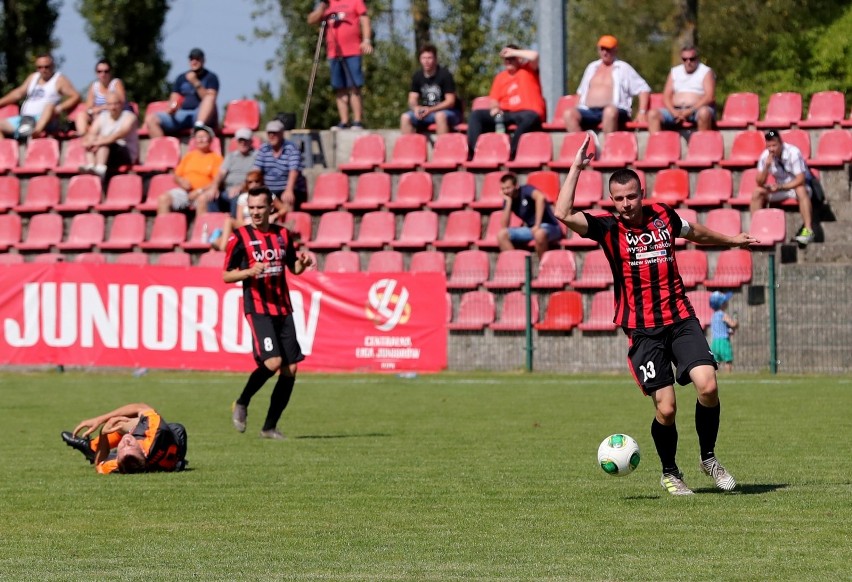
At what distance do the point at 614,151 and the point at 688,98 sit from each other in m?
1.33

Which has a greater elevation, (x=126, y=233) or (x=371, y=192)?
(x=371, y=192)

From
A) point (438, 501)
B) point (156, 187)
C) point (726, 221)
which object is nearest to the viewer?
point (438, 501)

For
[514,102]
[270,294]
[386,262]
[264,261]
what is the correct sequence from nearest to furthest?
1. [264,261]
2. [270,294]
3. [386,262]
4. [514,102]

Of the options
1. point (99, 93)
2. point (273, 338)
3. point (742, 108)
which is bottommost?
point (273, 338)

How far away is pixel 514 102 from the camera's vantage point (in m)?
23.4

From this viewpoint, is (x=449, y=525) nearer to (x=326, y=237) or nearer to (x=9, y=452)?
(x=9, y=452)

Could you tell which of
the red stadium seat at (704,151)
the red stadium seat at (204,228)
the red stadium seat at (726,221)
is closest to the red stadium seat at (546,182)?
the red stadium seat at (704,151)

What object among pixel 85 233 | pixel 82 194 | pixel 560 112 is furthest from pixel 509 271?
pixel 82 194

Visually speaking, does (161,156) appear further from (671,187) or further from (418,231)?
(671,187)

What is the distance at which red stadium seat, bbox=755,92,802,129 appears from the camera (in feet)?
75.2

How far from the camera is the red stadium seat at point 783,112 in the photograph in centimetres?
Answer: 2292

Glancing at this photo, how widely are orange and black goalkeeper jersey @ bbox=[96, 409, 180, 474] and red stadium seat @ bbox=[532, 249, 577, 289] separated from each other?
10630 mm

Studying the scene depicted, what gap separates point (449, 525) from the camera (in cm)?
794

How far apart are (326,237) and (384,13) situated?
18.6 m
